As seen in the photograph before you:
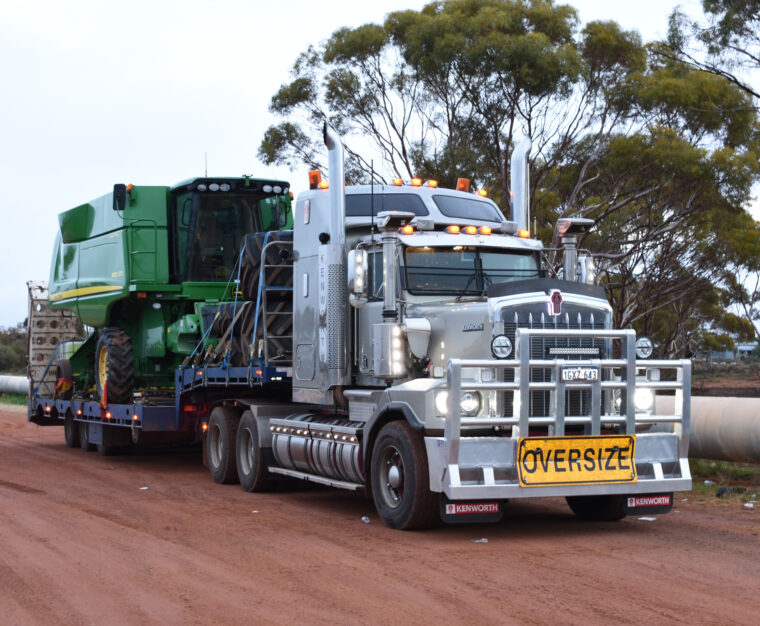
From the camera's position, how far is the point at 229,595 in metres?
8.08

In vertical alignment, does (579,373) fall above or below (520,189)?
below

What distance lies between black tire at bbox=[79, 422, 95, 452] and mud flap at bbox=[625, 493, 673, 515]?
39.8 feet

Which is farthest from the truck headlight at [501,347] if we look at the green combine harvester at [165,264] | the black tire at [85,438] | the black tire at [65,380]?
the black tire at [65,380]

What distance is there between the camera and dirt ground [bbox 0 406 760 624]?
7.57m

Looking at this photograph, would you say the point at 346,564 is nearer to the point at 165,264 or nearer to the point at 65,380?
the point at 165,264

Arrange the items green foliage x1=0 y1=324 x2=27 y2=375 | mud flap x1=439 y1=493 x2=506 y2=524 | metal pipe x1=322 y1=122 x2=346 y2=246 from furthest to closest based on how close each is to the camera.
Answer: green foliage x1=0 y1=324 x2=27 y2=375
metal pipe x1=322 y1=122 x2=346 y2=246
mud flap x1=439 y1=493 x2=506 y2=524

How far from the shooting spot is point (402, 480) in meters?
11.1

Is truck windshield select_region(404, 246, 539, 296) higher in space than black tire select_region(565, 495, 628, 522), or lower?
higher

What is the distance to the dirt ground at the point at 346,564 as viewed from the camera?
24.8 feet

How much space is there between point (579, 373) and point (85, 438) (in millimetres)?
12646

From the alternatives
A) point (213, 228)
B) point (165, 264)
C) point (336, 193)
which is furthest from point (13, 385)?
point (336, 193)

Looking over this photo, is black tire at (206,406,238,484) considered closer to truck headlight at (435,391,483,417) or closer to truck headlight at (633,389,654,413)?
truck headlight at (435,391,483,417)

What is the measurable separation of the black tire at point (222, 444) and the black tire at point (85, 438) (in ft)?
17.2

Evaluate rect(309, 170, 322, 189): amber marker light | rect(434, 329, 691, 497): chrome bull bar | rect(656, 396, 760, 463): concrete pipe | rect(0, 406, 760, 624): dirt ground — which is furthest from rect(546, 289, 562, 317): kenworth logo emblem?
rect(309, 170, 322, 189): amber marker light
